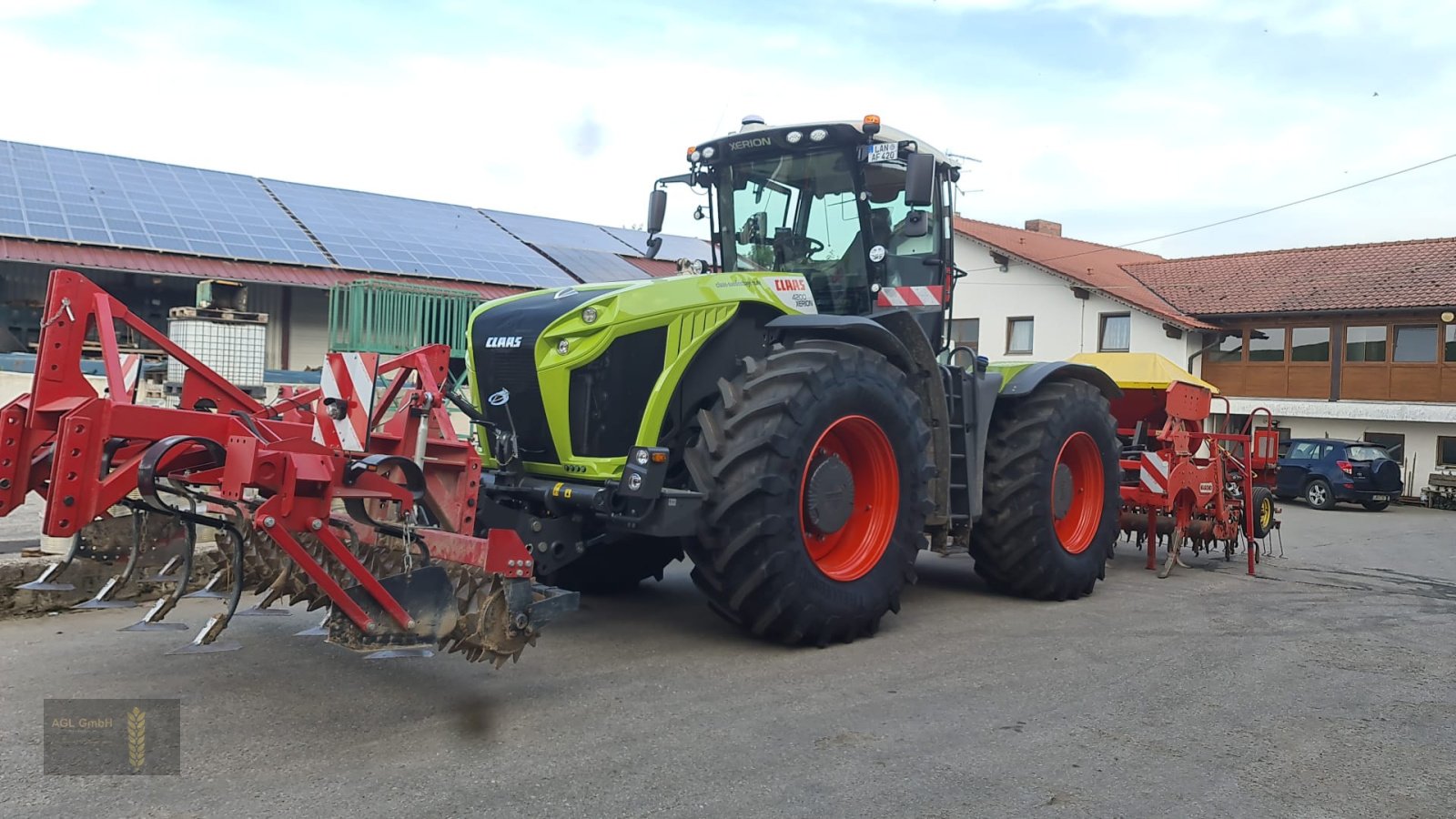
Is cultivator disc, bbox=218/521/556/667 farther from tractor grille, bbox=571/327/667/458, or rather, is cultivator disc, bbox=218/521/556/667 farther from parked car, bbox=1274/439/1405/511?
parked car, bbox=1274/439/1405/511

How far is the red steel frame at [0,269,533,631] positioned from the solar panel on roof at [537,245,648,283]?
44.6 ft

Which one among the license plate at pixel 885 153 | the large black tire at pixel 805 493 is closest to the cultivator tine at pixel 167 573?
the large black tire at pixel 805 493

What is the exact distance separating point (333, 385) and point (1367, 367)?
25.1m

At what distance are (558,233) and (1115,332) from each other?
45.6 feet

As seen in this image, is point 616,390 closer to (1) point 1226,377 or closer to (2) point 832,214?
→ (2) point 832,214

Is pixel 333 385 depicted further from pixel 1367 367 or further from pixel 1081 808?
pixel 1367 367

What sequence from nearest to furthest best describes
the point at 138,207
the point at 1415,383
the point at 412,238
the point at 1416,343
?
the point at 138,207 < the point at 412,238 < the point at 1415,383 < the point at 1416,343

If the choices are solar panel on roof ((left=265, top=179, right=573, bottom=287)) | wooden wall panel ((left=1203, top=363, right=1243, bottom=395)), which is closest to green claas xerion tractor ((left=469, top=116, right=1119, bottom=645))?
solar panel on roof ((left=265, top=179, right=573, bottom=287))

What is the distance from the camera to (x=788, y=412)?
17.6ft

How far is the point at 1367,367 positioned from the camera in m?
24.0

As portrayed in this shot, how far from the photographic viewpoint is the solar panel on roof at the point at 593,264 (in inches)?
727

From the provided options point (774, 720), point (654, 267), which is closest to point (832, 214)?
point (774, 720)

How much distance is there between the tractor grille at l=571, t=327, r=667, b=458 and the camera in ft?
18.0

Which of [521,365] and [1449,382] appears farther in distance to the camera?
[1449,382]
